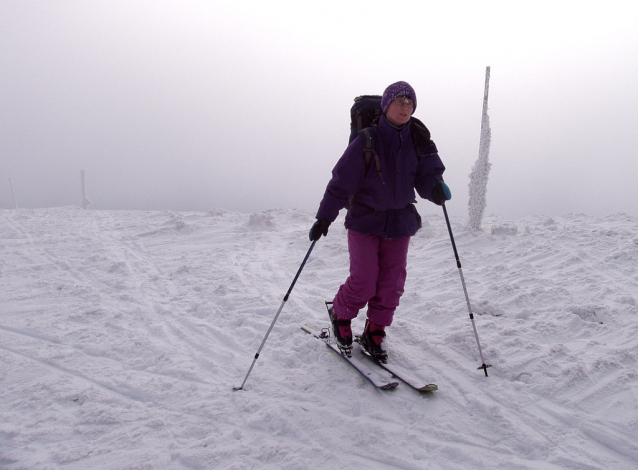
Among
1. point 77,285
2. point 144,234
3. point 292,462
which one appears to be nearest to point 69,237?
point 144,234

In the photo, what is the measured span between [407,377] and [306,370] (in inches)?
35.7

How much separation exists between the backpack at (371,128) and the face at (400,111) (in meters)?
0.17

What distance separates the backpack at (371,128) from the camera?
10.4 ft

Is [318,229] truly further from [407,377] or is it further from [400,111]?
[407,377]

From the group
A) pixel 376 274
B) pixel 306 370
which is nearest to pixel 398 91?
pixel 376 274

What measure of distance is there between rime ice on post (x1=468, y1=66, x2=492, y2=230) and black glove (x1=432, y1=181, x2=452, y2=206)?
5900 millimetres

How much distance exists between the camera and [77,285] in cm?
582

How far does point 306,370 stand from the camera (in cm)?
342

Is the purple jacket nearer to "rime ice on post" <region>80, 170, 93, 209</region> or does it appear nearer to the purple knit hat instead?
the purple knit hat

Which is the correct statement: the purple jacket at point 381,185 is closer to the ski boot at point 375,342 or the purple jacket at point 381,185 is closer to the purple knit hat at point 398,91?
the purple knit hat at point 398,91

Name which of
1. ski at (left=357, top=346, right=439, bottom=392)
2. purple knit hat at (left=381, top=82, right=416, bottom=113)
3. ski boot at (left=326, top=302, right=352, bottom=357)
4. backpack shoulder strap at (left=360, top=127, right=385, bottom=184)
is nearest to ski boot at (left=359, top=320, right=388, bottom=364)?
ski at (left=357, top=346, right=439, bottom=392)

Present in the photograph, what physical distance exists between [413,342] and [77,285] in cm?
514

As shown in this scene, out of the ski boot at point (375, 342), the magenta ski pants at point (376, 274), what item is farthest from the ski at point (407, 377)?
the magenta ski pants at point (376, 274)

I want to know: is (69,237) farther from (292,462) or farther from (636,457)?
(636,457)
